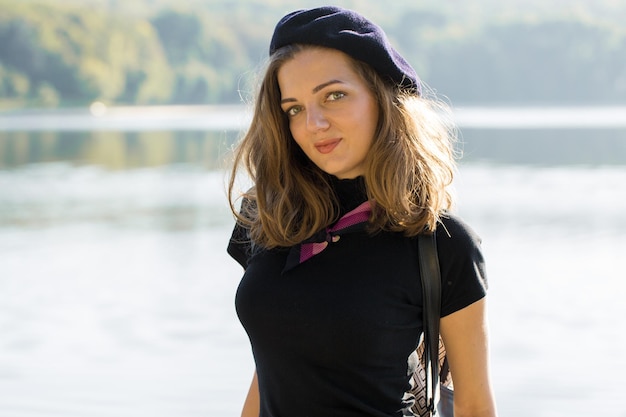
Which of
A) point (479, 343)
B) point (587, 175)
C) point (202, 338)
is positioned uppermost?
point (587, 175)

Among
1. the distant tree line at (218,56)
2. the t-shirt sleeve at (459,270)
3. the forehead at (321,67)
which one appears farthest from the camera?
the distant tree line at (218,56)

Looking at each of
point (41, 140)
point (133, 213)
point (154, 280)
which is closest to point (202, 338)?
point (154, 280)

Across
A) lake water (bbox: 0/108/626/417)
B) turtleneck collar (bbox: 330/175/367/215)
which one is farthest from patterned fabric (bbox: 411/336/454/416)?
lake water (bbox: 0/108/626/417)

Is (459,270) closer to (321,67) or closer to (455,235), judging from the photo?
(455,235)

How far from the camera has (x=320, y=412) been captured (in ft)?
5.44

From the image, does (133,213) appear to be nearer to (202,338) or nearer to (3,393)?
(202,338)

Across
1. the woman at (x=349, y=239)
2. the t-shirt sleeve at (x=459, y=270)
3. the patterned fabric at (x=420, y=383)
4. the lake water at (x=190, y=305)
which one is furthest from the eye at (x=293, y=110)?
the lake water at (x=190, y=305)

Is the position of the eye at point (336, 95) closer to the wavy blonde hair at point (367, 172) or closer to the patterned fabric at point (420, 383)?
the wavy blonde hair at point (367, 172)

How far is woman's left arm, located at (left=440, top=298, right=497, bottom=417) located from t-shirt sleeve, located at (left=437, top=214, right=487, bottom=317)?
0.02 metres

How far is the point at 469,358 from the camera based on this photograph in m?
1.68

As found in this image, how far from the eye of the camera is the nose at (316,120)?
1.73 meters

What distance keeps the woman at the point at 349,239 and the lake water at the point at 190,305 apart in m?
0.60

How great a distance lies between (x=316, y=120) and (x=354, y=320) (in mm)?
348

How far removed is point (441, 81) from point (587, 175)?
4787 centimetres
